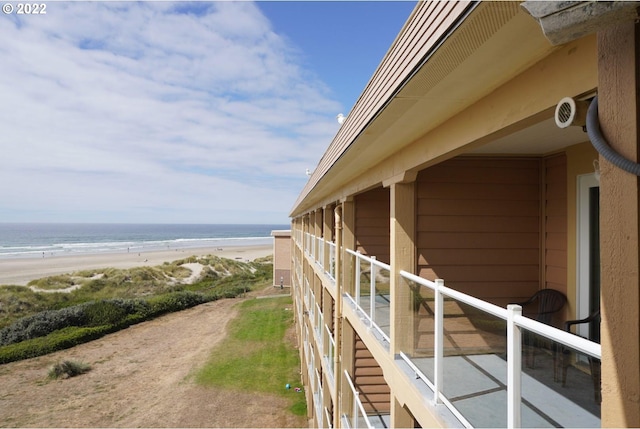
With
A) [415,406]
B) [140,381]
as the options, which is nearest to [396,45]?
[415,406]

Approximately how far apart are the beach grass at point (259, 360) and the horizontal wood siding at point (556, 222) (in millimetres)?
10535

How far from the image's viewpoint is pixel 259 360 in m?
18.3

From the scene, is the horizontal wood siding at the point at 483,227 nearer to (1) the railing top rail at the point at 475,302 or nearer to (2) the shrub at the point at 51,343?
(1) the railing top rail at the point at 475,302

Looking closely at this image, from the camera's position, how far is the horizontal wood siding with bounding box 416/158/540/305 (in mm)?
5332

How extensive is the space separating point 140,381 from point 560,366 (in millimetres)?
19519

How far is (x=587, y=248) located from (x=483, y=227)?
49.9 inches

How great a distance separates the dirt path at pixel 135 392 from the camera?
542 inches

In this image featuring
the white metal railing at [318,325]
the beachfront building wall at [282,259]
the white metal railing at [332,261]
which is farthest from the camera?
the beachfront building wall at [282,259]

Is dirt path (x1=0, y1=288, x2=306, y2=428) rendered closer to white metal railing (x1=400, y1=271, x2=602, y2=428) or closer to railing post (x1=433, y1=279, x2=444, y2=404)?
railing post (x1=433, y1=279, x2=444, y2=404)

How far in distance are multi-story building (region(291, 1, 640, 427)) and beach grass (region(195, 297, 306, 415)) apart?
9.49 meters

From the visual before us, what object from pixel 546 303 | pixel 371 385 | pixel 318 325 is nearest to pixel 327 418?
pixel 371 385

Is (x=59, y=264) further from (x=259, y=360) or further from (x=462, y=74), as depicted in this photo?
(x=462, y=74)

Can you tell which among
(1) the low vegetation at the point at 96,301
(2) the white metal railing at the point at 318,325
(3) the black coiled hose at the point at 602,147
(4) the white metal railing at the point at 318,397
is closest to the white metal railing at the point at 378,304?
(3) the black coiled hose at the point at 602,147

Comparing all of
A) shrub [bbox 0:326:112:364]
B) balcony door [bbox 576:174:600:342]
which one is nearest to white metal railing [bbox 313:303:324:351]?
balcony door [bbox 576:174:600:342]
